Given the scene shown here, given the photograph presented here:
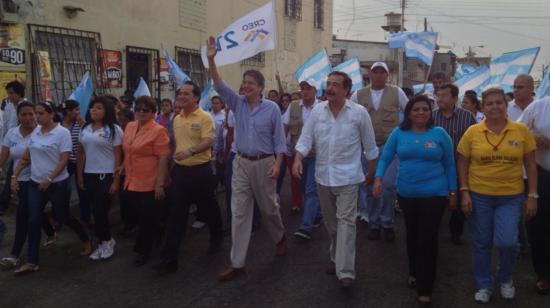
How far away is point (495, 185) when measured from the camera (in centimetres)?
409

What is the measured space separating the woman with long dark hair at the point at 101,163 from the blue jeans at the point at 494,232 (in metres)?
3.55

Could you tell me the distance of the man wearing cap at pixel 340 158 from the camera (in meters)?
4.43

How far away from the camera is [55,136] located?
17.2 ft

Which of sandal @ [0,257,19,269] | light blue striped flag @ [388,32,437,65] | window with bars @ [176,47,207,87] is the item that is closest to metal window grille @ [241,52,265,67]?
window with bars @ [176,47,207,87]

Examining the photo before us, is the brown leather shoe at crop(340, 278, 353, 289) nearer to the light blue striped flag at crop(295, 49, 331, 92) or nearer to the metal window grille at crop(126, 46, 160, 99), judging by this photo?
the light blue striped flag at crop(295, 49, 331, 92)

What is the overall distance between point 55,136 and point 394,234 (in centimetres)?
381

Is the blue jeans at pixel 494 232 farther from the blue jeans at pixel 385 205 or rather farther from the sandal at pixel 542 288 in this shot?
the blue jeans at pixel 385 205

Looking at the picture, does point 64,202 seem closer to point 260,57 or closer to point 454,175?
point 454,175

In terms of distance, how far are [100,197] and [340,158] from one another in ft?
8.54

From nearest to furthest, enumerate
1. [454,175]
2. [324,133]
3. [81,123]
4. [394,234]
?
[454,175] → [324,133] → [394,234] → [81,123]

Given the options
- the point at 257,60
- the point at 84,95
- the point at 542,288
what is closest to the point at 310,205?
the point at 542,288

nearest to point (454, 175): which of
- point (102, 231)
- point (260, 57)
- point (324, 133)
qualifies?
point (324, 133)

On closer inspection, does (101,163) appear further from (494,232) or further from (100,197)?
(494,232)

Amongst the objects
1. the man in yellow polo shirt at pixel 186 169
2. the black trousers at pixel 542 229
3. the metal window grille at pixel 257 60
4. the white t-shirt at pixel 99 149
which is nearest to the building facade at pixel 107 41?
the metal window grille at pixel 257 60
